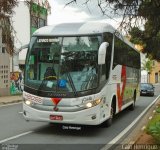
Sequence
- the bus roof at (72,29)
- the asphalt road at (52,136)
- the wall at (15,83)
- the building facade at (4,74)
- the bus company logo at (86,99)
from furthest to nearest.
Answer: the wall at (15,83) → the building facade at (4,74) → the bus roof at (72,29) → the bus company logo at (86,99) → the asphalt road at (52,136)

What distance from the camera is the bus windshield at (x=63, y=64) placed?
42.9 feet

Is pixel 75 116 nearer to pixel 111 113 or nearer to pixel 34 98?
pixel 34 98

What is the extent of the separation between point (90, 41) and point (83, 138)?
3001 millimetres

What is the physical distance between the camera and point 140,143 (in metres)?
10.1

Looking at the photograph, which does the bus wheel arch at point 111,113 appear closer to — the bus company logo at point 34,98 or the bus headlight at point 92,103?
the bus headlight at point 92,103

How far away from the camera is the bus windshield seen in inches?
514

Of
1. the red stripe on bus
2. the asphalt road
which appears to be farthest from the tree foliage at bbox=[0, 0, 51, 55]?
the red stripe on bus

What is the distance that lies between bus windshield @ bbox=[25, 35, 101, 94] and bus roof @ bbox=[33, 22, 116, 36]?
6.8 inches

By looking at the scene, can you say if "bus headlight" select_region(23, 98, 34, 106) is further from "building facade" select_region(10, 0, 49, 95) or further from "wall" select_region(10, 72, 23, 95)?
"wall" select_region(10, 72, 23, 95)

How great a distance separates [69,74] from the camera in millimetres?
13117

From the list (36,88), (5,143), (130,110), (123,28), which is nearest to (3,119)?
(36,88)

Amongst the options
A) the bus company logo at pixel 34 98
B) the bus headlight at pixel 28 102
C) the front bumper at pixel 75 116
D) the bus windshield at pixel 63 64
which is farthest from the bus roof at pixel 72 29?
the front bumper at pixel 75 116

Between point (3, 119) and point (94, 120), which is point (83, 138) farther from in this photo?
point (3, 119)

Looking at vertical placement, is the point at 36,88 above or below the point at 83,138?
above
